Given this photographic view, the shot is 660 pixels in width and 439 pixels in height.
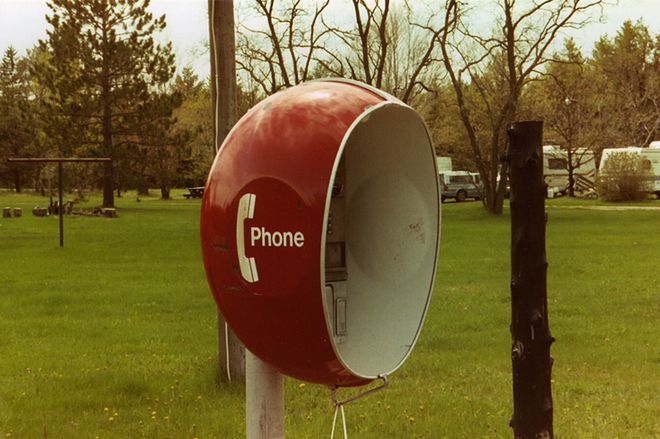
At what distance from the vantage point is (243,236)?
101 inches

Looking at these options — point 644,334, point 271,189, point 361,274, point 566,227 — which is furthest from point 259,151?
point 566,227

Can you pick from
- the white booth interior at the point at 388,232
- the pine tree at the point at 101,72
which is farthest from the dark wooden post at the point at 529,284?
the pine tree at the point at 101,72

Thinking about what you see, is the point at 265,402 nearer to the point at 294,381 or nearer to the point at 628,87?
the point at 294,381

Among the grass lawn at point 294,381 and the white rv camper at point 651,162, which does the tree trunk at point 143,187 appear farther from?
the grass lawn at point 294,381

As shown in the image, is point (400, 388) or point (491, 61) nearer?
point (400, 388)

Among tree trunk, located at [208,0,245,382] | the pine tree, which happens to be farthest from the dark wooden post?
the pine tree

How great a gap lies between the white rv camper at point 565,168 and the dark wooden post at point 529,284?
1731 inches

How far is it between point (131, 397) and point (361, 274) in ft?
11.6

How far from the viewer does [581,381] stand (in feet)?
21.5

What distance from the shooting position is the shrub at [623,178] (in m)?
39.4

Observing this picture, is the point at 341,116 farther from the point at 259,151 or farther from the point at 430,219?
the point at 430,219

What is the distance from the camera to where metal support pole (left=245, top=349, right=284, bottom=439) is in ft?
9.63

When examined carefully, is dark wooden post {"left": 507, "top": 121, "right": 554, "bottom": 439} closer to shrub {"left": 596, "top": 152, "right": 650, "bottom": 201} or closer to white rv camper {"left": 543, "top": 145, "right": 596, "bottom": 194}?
shrub {"left": 596, "top": 152, "right": 650, "bottom": 201}

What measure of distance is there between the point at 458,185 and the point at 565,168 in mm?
6169
